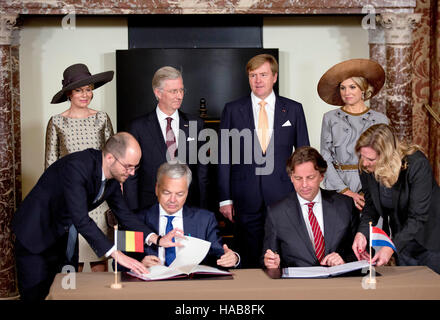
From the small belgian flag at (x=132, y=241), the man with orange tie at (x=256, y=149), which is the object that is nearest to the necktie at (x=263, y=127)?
the man with orange tie at (x=256, y=149)

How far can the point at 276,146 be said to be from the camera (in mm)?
4387

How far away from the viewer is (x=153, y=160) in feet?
14.1

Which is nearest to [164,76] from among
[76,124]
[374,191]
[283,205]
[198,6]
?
[76,124]

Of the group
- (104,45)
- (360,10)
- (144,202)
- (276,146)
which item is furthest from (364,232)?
(104,45)

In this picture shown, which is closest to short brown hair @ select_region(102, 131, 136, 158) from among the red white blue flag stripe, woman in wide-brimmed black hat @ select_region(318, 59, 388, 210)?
the red white blue flag stripe

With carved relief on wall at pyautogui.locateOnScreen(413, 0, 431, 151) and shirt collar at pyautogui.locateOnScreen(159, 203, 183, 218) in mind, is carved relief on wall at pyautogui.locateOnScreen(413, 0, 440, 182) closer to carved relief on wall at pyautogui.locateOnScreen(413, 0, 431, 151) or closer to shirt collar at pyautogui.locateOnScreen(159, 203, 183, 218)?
carved relief on wall at pyautogui.locateOnScreen(413, 0, 431, 151)

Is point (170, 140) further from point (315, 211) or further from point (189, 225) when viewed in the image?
point (315, 211)

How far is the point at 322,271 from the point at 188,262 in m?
0.58

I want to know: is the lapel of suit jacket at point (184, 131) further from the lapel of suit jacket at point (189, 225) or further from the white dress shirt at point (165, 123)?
the lapel of suit jacket at point (189, 225)

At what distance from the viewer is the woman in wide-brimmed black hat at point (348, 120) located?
4.41 meters

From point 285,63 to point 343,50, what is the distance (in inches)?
19.4

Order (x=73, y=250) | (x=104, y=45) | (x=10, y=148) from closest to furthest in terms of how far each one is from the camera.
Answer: (x=73, y=250) → (x=10, y=148) → (x=104, y=45)

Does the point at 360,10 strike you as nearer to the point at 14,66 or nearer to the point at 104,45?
the point at 104,45

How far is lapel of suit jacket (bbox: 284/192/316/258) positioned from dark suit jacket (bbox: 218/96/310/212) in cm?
81
